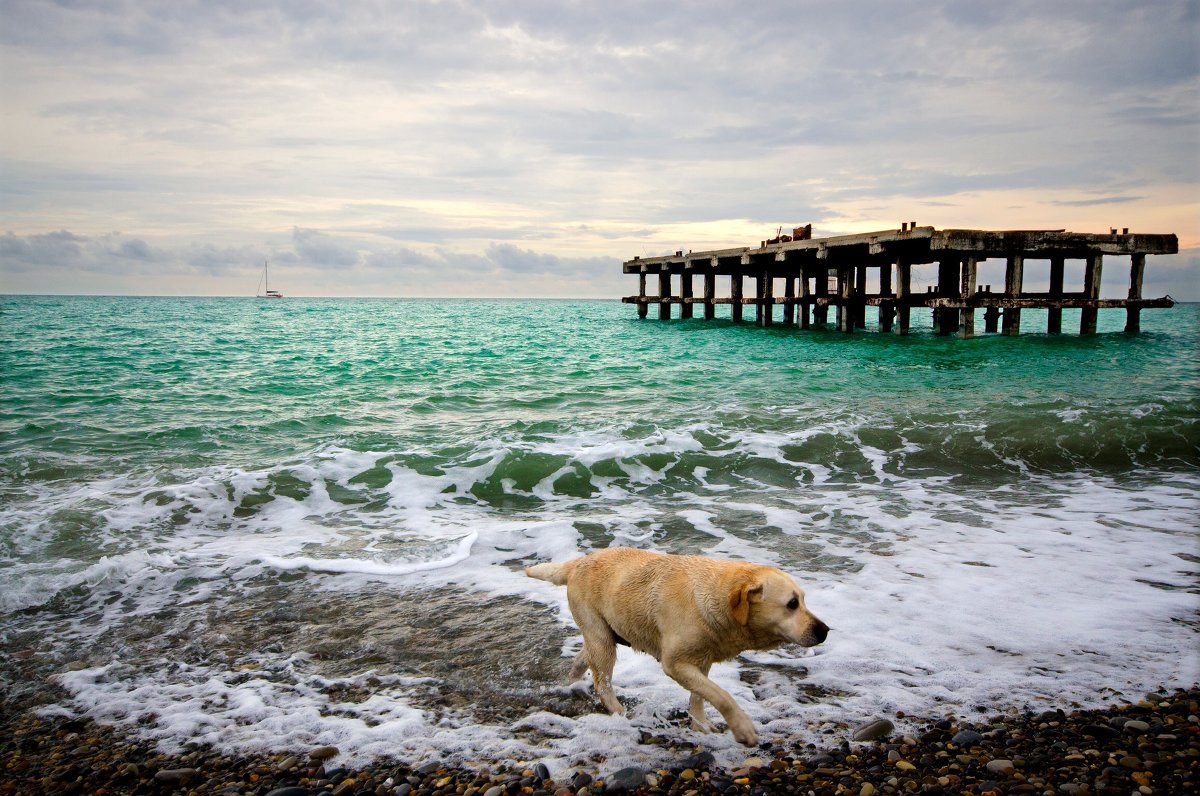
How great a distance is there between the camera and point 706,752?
337 cm

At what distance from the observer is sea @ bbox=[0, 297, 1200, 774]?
12.6 ft

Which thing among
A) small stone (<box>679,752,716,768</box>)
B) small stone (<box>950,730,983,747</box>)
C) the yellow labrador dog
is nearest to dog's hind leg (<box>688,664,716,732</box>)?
the yellow labrador dog

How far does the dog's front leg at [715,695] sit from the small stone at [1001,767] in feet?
Answer: 3.11

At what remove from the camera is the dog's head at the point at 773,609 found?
3.24m

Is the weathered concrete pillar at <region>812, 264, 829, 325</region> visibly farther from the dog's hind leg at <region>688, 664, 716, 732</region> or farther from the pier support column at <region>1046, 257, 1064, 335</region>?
the dog's hind leg at <region>688, 664, 716, 732</region>

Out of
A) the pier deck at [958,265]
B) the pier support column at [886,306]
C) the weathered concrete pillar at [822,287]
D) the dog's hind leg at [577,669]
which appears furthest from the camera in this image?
the weathered concrete pillar at [822,287]

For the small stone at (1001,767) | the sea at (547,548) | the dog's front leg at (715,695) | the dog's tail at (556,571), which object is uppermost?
the dog's tail at (556,571)

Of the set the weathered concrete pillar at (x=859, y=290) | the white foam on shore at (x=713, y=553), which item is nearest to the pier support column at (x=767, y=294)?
the weathered concrete pillar at (x=859, y=290)

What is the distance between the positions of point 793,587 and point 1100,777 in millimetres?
1364

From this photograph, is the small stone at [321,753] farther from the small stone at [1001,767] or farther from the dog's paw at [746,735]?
the small stone at [1001,767]

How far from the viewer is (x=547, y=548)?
6.65 meters

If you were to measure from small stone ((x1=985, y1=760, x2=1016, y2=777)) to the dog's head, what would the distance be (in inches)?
33.7

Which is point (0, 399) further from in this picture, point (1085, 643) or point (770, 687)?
point (1085, 643)

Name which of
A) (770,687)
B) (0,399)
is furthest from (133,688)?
(0,399)
